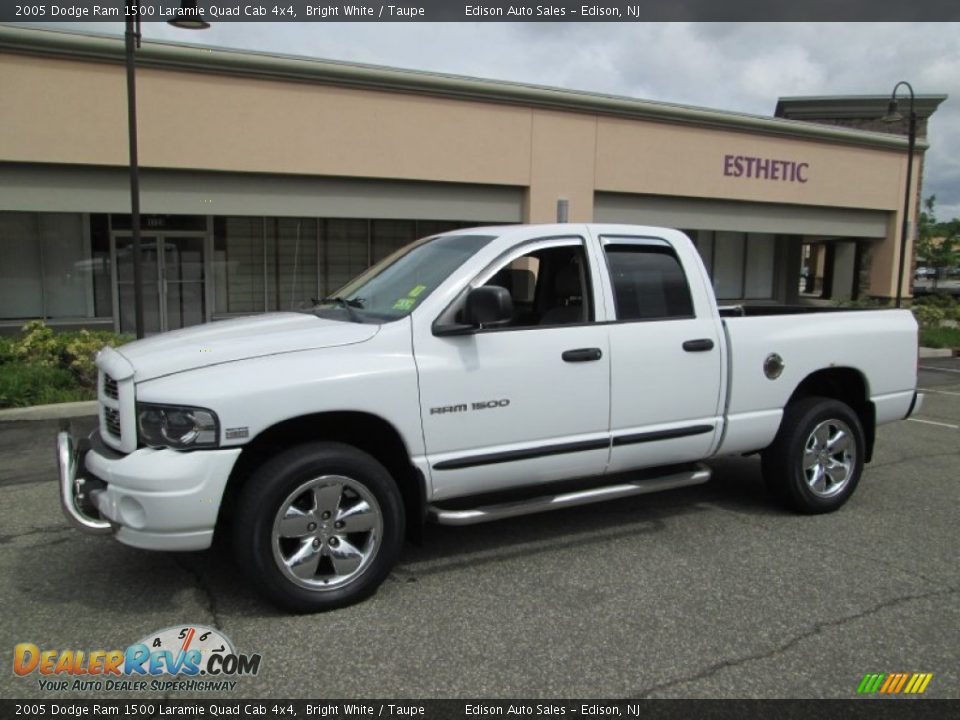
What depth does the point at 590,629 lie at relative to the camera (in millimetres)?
3738

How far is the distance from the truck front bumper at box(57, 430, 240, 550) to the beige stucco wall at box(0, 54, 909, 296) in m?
11.1

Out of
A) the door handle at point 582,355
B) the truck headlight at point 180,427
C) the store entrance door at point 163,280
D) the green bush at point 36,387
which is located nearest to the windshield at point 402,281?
the door handle at point 582,355

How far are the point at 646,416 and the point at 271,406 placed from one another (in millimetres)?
2258

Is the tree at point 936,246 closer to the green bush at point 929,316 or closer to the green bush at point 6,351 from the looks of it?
the green bush at point 929,316

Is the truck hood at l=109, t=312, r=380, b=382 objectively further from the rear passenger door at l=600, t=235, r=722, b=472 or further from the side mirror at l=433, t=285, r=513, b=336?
the rear passenger door at l=600, t=235, r=722, b=472

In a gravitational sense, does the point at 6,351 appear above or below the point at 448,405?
below

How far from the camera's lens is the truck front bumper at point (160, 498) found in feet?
11.5

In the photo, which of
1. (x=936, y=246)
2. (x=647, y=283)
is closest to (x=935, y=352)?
(x=647, y=283)

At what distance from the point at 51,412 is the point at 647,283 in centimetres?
720

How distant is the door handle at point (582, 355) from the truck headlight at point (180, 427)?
1.92 meters

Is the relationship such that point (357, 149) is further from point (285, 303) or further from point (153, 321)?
point (153, 321)

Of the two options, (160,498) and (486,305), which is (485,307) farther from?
(160,498)

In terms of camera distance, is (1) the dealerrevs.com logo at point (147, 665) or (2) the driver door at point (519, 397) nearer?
(1) the dealerrevs.com logo at point (147, 665)

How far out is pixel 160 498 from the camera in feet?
11.5
